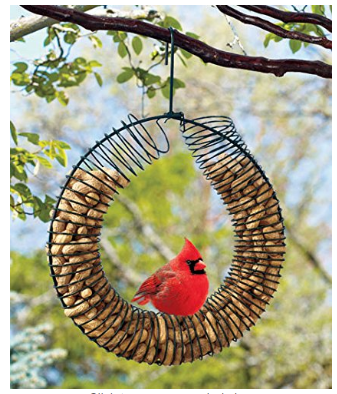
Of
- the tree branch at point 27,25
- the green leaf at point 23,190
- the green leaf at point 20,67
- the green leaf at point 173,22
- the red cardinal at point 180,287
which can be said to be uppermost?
the green leaf at point 20,67

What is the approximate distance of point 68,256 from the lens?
1.12 m

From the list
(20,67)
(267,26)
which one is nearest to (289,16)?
(267,26)

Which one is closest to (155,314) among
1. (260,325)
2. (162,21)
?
(162,21)

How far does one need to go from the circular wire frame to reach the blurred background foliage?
274 cm

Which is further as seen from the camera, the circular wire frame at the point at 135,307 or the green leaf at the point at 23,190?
the green leaf at the point at 23,190

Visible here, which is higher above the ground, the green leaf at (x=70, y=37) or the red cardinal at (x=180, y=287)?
the green leaf at (x=70, y=37)

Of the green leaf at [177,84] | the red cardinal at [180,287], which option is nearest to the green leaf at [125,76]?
the green leaf at [177,84]

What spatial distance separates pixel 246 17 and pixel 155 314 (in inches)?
24.2

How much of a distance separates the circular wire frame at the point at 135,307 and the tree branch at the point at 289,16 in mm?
252

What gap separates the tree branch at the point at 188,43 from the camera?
117 cm

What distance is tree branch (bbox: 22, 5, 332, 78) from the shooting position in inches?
46.0

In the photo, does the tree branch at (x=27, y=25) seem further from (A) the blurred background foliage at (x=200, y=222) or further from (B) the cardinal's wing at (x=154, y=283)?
(A) the blurred background foliage at (x=200, y=222)

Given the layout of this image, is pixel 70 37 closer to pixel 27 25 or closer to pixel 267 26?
pixel 27 25
